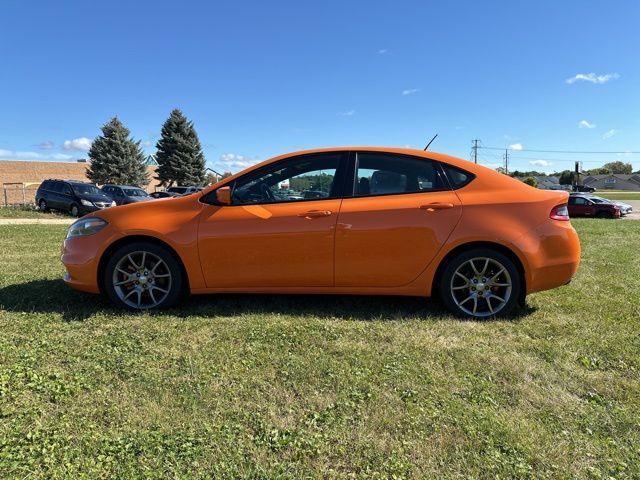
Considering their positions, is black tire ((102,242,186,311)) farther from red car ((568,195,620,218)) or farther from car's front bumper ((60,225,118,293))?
red car ((568,195,620,218))

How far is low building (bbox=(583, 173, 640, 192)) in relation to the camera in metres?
115

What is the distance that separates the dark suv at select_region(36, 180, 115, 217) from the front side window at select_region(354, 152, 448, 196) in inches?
721

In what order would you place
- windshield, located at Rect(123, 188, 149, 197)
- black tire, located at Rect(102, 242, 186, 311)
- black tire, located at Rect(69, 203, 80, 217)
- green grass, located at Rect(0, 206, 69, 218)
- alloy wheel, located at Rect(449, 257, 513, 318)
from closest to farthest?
alloy wheel, located at Rect(449, 257, 513, 318)
black tire, located at Rect(102, 242, 186, 311)
green grass, located at Rect(0, 206, 69, 218)
black tire, located at Rect(69, 203, 80, 217)
windshield, located at Rect(123, 188, 149, 197)

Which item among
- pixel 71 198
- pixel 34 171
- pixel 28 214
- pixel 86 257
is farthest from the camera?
pixel 34 171

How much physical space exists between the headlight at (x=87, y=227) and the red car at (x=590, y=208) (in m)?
27.6

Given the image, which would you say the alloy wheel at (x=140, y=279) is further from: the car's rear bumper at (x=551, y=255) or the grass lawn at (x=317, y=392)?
the car's rear bumper at (x=551, y=255)

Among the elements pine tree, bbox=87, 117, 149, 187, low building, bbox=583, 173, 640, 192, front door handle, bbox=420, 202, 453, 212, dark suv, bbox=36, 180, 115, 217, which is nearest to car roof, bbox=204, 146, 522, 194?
front door handle, bbox=420, 202, 453, 212

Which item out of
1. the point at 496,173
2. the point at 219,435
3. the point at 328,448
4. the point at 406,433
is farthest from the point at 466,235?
the point at 219,435

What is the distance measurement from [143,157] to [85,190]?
2586 cm

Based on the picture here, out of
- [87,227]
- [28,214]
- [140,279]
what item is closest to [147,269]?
[140,279]

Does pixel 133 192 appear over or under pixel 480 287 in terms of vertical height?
over

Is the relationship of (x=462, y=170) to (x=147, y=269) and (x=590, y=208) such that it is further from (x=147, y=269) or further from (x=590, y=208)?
(x=590, y=208)

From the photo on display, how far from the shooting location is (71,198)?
66.7 ft

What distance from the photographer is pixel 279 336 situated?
3.58m
